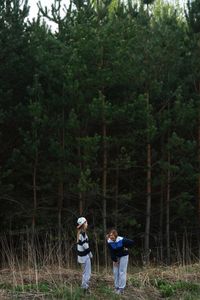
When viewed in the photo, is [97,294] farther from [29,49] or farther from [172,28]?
[172,28]

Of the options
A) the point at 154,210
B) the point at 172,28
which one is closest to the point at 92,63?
the point at 172,28

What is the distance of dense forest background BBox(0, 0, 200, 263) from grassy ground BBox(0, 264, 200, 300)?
5790 millimetres

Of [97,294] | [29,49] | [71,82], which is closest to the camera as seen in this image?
[97,294]

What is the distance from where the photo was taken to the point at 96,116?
18.2m

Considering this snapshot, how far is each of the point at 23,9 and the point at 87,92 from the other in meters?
3.84

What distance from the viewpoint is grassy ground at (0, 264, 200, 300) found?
10336mm

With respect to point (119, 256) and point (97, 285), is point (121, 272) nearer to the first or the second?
point (119, 256)

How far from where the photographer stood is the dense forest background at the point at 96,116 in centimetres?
1845

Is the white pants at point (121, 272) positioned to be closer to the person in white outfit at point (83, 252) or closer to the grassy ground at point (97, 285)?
the grassy ground at point (97, 285)

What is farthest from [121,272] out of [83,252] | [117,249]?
[83,252]

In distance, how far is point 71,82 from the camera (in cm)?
1806

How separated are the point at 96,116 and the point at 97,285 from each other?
25.6 ft

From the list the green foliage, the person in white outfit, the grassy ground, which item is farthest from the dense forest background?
the person in white outfit

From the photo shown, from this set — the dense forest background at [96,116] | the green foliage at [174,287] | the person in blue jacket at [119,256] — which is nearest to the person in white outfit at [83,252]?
the person in blue jacket at [119,256]
